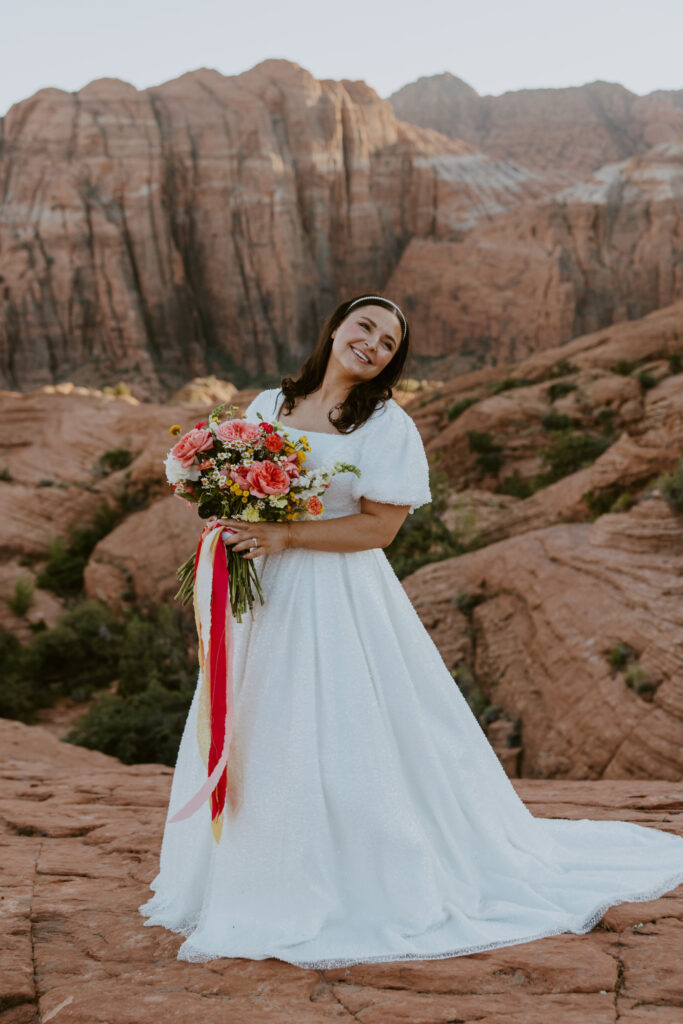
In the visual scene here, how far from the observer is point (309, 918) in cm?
255

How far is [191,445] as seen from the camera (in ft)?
9.04

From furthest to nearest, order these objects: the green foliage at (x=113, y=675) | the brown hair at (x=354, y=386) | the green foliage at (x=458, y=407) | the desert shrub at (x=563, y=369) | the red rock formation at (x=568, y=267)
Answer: the red rock formation at (x=568, y=267)
the desert shrub at (x=563, y=369)
the green foliage at (x=458, y=407)
the green foliage at (x=113, y=675)
the brown hair at (x=354, y=386)

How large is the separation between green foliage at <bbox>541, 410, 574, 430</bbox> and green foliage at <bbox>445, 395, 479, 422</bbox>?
2.30 metres

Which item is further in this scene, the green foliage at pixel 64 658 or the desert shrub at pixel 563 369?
the desert shrub at pixel 563 369

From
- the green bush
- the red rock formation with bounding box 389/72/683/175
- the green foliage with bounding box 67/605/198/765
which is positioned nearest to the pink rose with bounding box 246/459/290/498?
the green foliage with bounding box 67/605/198/765

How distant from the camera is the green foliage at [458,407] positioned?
1906 cm

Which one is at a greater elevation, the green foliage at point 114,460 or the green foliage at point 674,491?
the green foliage at point 674,491

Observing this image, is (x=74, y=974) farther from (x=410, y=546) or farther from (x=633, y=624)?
(x=410, y=546)

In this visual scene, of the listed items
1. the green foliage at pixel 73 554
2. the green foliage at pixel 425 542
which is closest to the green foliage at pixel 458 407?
the green foliage at pixel 425 542

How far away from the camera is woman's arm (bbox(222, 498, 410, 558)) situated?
2.80 meters

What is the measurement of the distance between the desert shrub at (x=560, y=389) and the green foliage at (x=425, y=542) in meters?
5.53

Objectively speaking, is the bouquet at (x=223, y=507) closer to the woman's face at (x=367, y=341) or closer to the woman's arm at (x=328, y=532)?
the woman's arm at (x=328, y=532)

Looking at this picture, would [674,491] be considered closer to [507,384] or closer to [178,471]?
[178,471]

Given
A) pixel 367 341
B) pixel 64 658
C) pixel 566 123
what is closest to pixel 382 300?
pixel 367 341
